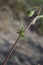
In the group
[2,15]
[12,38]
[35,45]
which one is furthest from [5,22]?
[35,45]

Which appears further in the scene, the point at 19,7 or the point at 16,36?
the point at 19,7

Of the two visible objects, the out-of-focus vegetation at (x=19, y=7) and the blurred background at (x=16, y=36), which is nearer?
the blurred background at (x=16, y=36)

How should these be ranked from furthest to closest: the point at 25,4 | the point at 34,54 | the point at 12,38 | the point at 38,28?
1. the point at 25,4
2. the point at 38,28
3. the point at 12,38
4. the point at 34,54

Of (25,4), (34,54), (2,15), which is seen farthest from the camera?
(25,4)

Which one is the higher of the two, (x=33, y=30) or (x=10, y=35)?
(x=10, y=35)

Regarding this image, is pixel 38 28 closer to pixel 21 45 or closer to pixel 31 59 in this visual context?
pixel 21 45

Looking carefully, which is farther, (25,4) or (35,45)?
(25,4)

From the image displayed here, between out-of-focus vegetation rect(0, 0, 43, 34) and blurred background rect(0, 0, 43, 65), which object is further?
out-of-focus vegetation rect(0, 0, 43, 34)

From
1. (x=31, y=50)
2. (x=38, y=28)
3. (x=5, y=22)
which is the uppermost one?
(x=5, y=22)
